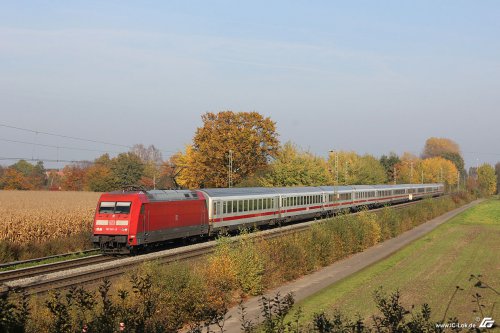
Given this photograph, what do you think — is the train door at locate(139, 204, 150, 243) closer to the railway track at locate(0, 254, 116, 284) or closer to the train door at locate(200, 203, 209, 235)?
the railway track at locate(0, 254, 116, 284)

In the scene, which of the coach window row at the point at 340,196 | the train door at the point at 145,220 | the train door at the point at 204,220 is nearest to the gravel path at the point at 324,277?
the train door at the point at 145,220

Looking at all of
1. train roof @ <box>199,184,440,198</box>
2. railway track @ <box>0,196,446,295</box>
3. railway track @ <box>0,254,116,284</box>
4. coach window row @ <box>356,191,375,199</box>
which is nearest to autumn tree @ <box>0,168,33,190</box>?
train roof @ <box>199,184,440,198</box>

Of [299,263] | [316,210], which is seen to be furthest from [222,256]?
[316,210]

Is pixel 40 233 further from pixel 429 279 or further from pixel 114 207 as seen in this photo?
pixel 429 279

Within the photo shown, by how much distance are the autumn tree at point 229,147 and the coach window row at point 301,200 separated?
17425 mm

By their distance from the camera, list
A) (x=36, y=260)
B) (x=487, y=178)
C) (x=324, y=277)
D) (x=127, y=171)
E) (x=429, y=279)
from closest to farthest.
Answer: (x=429, y=279), (x=324, y=277), (x=36, y=260), (x=127, y=171), (x=487, y=178)

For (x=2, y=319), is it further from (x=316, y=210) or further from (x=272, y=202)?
(x=316, y=210)

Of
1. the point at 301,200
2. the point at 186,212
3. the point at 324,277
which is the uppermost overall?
the point at 301,200

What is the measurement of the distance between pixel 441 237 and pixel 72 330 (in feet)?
112

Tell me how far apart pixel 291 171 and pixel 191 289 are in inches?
1992

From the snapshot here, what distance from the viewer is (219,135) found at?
6856cm

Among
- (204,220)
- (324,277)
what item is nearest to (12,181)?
(204,220)

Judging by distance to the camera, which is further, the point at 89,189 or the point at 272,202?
the point at 89,189

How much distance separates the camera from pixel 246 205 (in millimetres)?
37875
